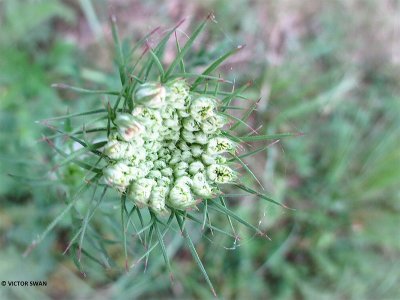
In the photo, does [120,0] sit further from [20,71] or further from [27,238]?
[27,238]

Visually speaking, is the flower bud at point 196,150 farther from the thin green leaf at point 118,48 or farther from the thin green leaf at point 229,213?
the thin green leaf at point 118,48

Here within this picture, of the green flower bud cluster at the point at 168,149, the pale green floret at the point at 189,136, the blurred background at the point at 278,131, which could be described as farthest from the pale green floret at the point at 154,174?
the blurred background at the point at 278,131

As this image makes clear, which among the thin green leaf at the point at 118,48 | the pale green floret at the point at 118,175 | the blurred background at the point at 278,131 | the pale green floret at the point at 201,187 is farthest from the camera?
the blurred background at the point at 278,131

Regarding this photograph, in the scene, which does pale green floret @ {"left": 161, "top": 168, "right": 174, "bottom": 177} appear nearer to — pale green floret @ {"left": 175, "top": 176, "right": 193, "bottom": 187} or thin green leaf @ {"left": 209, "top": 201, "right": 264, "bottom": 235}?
pale green floret @ {"left": 175, "top": 176, "right": 193, "bottom": 187}

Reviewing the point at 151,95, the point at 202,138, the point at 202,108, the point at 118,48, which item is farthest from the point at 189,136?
the point at 118,48

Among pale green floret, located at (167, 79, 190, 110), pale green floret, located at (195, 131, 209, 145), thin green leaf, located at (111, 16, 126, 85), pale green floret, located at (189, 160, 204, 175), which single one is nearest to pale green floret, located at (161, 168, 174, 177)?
pale green floret, located at (189, 160, 204, 175)

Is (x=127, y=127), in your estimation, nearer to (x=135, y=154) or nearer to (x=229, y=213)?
(x=135, y=154)
